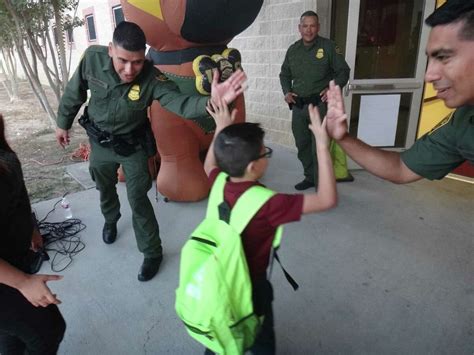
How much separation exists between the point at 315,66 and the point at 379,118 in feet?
3.49

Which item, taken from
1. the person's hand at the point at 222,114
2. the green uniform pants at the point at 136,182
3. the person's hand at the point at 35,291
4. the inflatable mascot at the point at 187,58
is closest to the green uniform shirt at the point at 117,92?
the green uniform pants at the point at 136,182

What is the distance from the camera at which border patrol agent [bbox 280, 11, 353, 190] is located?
3.30 metres

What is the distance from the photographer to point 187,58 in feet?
9.82

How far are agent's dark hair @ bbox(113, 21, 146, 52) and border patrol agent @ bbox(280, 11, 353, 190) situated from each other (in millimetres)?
1807

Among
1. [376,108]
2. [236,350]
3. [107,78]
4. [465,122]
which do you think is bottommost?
[236,350]

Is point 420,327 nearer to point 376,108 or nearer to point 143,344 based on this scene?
point 143,344

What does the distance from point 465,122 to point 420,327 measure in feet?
3.69

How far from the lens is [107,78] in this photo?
7.21ft

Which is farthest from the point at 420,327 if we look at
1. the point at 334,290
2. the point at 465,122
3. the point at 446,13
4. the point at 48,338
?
the point at 48,338

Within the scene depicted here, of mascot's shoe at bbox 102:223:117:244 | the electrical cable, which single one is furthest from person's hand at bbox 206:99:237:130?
the electrical cable

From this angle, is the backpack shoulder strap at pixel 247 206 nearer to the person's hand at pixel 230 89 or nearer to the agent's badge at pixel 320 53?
the person's hand at pixel 230 89

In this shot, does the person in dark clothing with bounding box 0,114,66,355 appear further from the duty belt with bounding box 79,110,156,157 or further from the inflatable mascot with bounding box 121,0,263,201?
the inflatable mascot with bounding box 121,0,263,201

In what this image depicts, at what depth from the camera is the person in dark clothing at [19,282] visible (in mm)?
1115

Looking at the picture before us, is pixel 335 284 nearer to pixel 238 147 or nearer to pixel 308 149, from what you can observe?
pixel 238 147
